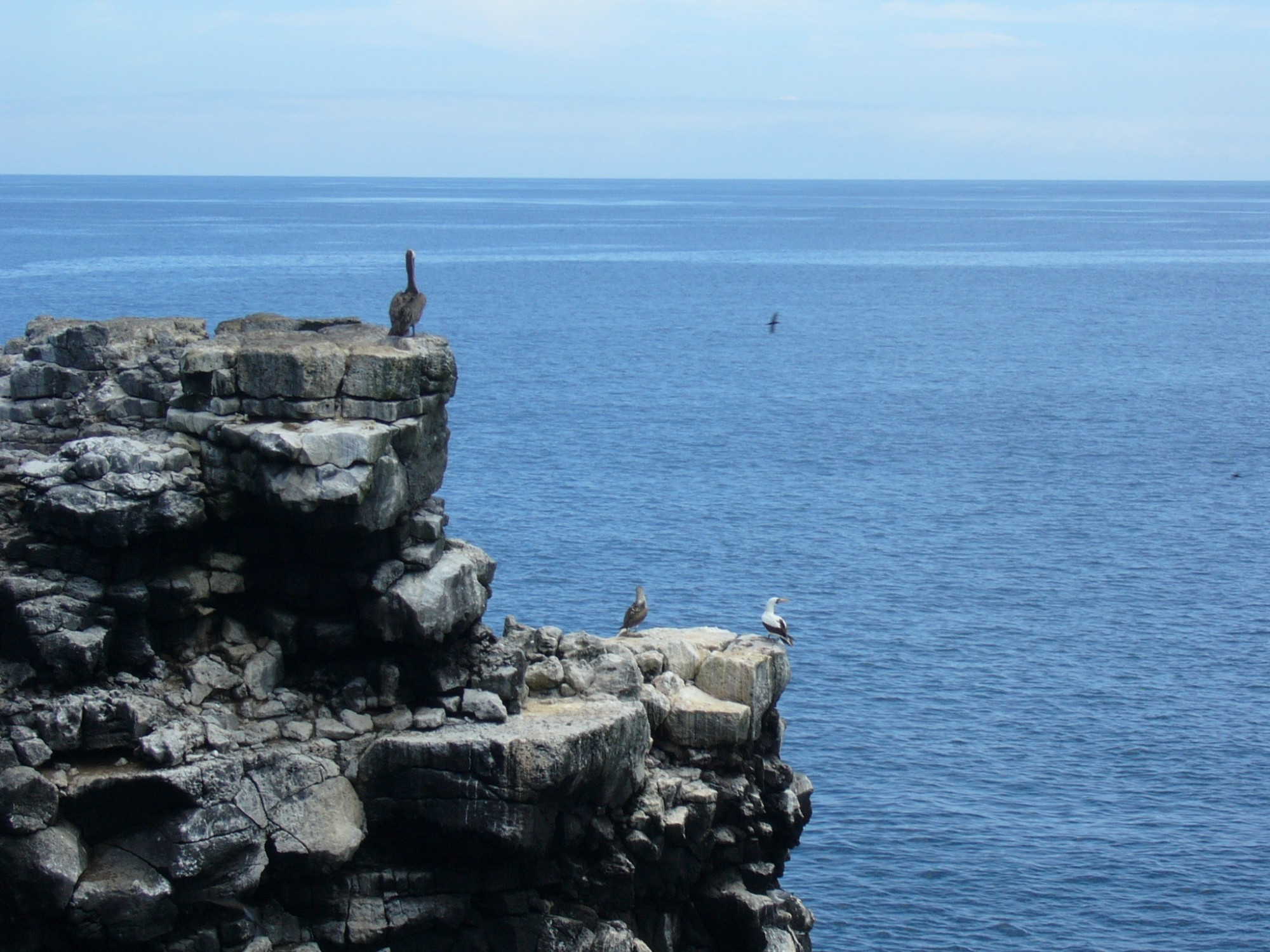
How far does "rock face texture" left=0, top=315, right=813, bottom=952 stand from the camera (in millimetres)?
25578

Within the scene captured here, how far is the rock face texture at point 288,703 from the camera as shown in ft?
83.9

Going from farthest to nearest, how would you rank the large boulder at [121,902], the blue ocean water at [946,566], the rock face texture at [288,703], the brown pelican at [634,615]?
the blue ocean water at [946,566], the brown pelican at [634,615], the rock face texture at [288,703], the large boulder at [121,902]

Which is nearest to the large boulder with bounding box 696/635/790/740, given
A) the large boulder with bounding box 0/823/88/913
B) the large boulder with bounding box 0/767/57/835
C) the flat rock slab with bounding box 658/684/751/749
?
the flat rock slab with bounding box 658/684/751/749

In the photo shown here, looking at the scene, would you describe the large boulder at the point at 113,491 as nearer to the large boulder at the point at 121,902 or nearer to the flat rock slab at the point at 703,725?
the large boulder at the point at 121,902

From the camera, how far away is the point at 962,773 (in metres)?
57.7

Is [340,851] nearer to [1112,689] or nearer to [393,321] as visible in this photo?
[393,321]

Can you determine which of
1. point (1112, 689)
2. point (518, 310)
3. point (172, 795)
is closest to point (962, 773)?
point (1112, 689)

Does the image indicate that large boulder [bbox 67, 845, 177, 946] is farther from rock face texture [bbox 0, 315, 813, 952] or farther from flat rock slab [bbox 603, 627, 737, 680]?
flat rock slab [bbox 603, 627, 737, 680]

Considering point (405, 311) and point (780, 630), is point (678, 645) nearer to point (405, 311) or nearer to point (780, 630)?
point (780, 630)

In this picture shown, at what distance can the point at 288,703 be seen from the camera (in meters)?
28.3

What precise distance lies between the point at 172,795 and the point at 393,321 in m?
10.9

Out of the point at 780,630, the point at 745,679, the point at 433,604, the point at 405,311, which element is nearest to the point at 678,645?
the point at 745,679

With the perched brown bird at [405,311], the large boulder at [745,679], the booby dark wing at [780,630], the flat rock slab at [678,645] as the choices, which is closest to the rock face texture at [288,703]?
the perched brown bird at [405,311]

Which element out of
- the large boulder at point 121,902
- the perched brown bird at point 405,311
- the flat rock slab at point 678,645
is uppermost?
the perched brown bird at point 405,311
